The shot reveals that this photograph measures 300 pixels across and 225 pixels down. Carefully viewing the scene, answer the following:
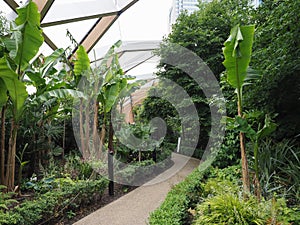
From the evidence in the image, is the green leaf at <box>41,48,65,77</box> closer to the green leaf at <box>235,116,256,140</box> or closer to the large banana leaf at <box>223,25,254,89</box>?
the large banana leaf at <box>223,25,254,89</box>

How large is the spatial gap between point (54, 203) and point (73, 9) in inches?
A: 190

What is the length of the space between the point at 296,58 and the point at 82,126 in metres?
4.84

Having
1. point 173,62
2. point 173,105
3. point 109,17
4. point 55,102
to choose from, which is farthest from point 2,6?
point 173,105

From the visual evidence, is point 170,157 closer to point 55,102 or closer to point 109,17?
point 55,102

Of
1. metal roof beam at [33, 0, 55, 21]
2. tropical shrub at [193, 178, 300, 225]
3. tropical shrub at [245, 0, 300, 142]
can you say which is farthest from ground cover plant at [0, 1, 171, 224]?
tropical shrub at [245, 0, 300, 142]

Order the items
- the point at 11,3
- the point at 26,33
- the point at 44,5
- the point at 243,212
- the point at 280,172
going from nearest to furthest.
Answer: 1. the point at 243,212
2. the point at 26,33
3. the point at 280,172
4. the point at 11,3
5. the point at 44,5

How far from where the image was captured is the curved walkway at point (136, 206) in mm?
3656

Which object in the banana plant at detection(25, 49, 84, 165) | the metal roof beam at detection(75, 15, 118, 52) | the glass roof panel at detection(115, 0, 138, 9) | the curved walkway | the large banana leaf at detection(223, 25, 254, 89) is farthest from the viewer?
the metal roof beam at detection(75, 15, 118, 52)

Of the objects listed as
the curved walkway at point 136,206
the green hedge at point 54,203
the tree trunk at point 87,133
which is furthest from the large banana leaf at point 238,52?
the tree trunk at point 87,133

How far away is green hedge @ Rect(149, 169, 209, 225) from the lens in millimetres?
2723

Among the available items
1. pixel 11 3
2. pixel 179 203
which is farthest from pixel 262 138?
pixel 11 3

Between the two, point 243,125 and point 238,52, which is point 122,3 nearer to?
point 238,52

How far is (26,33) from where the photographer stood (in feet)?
10.9

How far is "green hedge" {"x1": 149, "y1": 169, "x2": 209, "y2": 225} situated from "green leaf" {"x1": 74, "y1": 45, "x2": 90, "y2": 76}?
11.3 ft
